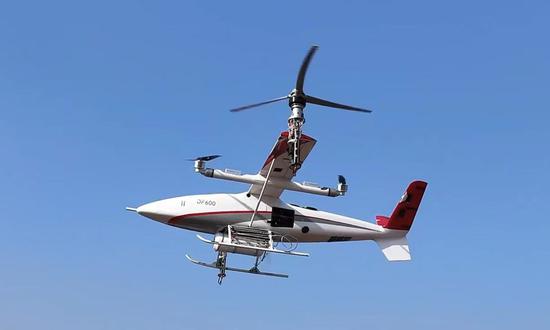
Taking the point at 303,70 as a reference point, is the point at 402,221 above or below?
below

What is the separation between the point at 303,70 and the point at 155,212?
10.7 m

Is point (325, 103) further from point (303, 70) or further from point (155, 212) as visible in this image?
point (155, 212)

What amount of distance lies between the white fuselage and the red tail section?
10.3 ft

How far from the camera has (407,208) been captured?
3888 cm

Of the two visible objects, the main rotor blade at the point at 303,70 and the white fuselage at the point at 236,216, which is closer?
the main rotor blade at the point at 303,70

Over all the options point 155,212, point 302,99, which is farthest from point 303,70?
point 155,212

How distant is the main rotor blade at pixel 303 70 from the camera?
99.2ft

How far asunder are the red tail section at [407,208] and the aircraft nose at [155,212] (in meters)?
12.8

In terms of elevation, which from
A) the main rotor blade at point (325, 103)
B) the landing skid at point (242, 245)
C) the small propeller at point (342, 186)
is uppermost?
the main rotor blade at point (325, 103)

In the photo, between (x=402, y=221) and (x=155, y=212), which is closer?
(x=155, y=212)

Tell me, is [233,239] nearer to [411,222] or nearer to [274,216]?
[274,216]

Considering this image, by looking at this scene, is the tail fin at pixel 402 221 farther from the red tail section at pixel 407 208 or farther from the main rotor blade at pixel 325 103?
the main rotor blade at pixel 325 103

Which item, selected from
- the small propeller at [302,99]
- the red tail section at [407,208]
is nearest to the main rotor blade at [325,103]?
the small propeller at [302,99]

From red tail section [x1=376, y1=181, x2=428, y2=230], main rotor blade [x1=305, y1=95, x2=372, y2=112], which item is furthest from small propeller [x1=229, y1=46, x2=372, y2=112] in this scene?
red tail section [x1=376, y1=181, x2=428, y2=230]
